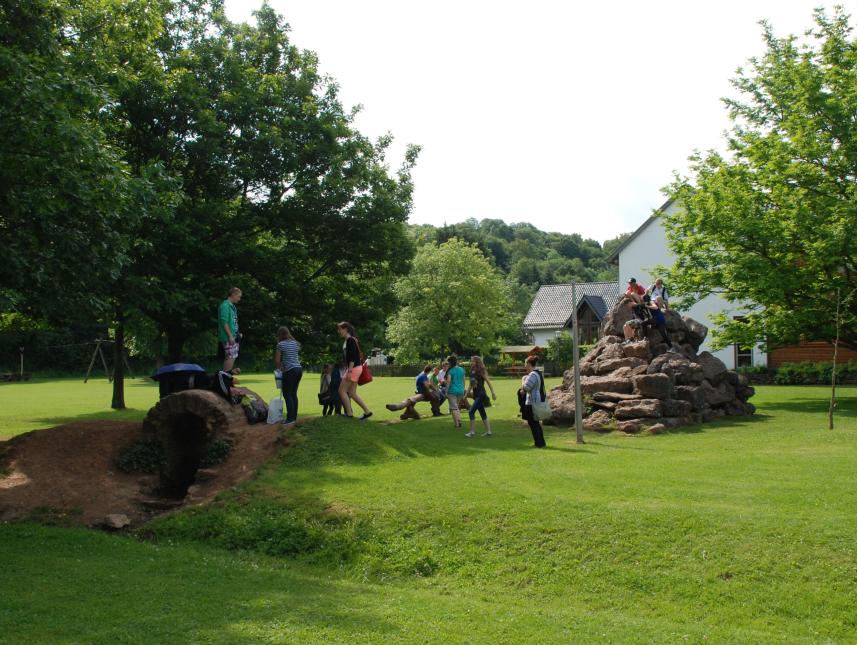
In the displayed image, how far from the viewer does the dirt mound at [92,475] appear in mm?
12008

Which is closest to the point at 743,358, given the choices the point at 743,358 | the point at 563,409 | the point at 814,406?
the point at 743,358

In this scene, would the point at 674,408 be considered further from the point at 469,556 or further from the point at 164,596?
the point at 164,596

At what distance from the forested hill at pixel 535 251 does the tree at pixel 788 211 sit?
257 ft

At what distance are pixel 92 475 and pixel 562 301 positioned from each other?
65173 mm

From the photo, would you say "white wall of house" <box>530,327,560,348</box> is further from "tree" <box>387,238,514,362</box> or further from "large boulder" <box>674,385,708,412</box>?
"large boulder" <box>674,385,708,412</box>

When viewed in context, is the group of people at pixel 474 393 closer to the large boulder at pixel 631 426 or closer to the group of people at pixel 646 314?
the large boulder at pixel 631 426

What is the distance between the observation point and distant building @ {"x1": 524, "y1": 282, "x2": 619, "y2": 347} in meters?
63.8

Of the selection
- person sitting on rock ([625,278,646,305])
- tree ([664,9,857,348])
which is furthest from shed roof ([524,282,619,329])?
person sitting on rock ([625,278,646,305])

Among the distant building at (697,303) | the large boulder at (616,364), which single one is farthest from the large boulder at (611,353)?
the distant building at (697,303)

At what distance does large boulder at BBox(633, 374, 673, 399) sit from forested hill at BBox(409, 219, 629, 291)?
85704 millimetres

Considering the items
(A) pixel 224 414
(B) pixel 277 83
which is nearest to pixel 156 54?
(B) pixel 277 83

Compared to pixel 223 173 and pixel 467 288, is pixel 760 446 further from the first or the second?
pixel 467 288

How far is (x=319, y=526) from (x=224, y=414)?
181 inches

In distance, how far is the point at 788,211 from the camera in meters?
25.1
